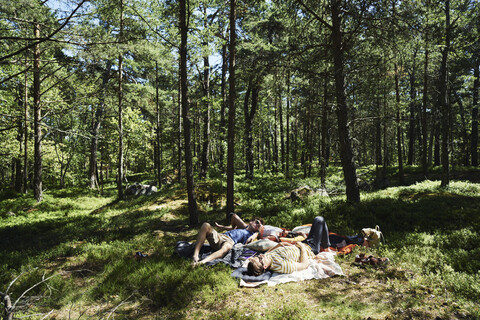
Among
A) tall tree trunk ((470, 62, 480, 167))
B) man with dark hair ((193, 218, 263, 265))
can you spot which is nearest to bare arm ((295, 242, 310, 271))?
man with dark hair ((193, 218, 263, 265))

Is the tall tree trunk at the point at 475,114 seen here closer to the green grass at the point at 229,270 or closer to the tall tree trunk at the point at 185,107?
the green grass at the point at 229,270

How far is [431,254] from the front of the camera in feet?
16.9

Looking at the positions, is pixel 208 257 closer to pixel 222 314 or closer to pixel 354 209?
pixel 222 314

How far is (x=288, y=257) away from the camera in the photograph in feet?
16.6

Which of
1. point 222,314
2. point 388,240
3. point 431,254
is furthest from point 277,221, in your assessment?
point 222,314

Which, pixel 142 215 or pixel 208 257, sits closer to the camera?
pixel 208 257

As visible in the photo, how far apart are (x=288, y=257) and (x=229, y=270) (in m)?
1.30

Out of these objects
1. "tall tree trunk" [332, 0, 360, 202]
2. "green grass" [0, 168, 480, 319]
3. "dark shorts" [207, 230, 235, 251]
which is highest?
"tall tree trunk" [332, 0, 360, 202]

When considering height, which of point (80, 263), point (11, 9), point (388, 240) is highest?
point (11, 9)

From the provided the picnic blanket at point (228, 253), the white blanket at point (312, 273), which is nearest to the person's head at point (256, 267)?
the white blanket at point (312, 273)

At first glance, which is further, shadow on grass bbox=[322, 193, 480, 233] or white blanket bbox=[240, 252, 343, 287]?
shadow on grass bbox=[322, 193, 480, 233]

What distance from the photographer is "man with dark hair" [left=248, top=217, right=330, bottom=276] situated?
4.84m

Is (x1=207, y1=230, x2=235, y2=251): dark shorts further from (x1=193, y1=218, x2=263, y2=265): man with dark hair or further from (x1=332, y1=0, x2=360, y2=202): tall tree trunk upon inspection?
(x1=332, y1=0, x2=360, y2=202): tall tree trunk

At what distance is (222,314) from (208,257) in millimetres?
1881
